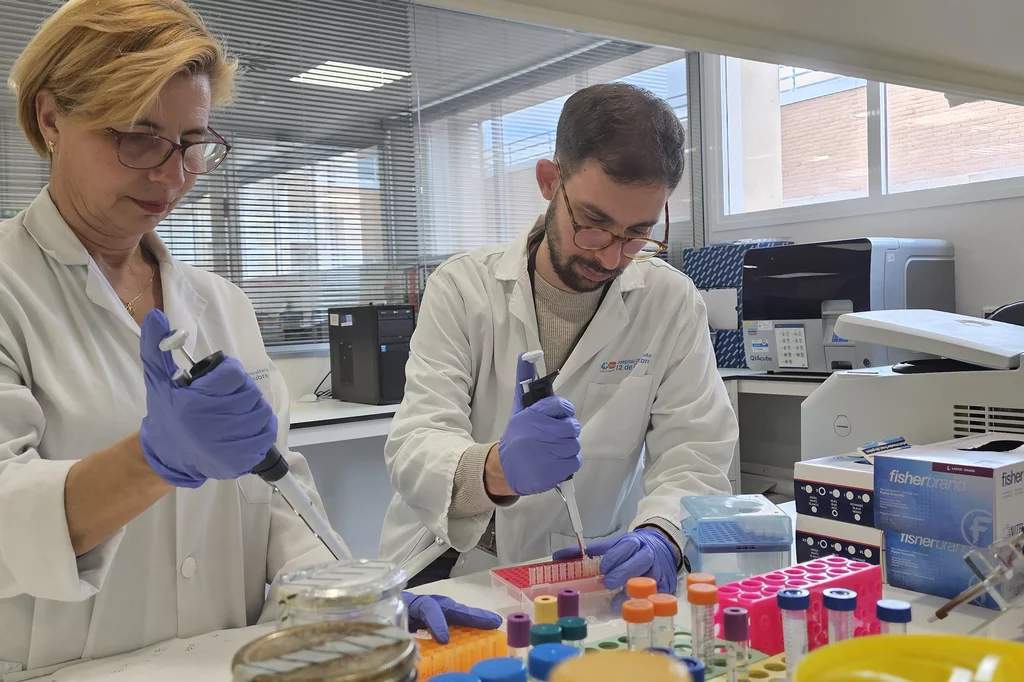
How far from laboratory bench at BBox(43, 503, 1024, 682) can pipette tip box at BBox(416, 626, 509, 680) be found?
0.41 feet

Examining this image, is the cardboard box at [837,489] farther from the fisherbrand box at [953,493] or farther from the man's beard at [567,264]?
the man's beard at [567,264]

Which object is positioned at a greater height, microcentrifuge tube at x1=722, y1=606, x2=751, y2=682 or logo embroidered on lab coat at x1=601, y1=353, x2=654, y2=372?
logo embroidered on lab coat at x1=601, y1=353, x2=654, y2=372

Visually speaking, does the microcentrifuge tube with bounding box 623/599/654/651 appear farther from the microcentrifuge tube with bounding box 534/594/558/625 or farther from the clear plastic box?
the clear plastic box

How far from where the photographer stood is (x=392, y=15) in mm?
3709

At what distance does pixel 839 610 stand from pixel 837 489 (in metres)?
0.38

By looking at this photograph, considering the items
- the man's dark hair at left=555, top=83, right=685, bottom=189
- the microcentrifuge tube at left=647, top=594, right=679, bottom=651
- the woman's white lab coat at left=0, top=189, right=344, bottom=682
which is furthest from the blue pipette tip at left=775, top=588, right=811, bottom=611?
the man's dark hair at left=555, top=83, right=685, bottom=189

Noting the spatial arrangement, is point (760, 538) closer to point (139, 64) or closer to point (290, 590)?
point (290, 590)

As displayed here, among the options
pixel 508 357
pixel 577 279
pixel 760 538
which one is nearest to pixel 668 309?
pixel 577 279

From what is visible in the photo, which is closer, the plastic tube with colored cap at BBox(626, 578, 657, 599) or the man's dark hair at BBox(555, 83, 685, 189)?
the plastic tube with colored cap at BBox(626, 578, 657, 599)

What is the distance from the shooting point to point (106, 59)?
103cm

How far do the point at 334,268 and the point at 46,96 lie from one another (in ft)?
8.35

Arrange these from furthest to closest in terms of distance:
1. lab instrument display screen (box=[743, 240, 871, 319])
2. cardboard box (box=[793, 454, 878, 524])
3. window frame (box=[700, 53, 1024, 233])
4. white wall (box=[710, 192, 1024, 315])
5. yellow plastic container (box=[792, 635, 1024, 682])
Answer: window frame (box=[700, 53, 1024, 233])
white wall (box=[710, 192, 1024, 315])
lab instrument display screen (box=[743, 240, 871, 319])
cardboard box (box=[793, 454, 878, 524])
yellow plastic container (box=[792, 635, 1024, 682])

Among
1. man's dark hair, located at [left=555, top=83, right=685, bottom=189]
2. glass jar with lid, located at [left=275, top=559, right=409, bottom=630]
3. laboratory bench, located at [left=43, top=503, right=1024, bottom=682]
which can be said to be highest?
man's dark hair, located at [left=555, top=83, right=685, bottom=189]

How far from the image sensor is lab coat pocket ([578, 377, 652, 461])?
60.7 inches
